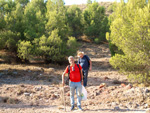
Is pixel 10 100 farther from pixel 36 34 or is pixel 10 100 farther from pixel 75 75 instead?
pixel 36 34

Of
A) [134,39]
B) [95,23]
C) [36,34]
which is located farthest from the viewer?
[95,23]

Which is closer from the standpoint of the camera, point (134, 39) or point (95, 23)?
point (134, 39)

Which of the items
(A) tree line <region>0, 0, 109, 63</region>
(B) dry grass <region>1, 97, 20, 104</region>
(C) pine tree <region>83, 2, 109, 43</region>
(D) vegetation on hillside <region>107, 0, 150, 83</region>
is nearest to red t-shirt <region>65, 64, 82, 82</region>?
(B) dry grass <region>1, 97, 20, 104</region>

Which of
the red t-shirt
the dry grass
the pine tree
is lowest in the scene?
the dry grass

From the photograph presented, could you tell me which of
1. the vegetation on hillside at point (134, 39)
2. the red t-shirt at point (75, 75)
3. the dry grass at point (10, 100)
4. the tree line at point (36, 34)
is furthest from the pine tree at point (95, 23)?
the red t-shirt at point (75, 75)

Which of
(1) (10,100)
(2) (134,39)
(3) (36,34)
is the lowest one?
(1) (10,100)

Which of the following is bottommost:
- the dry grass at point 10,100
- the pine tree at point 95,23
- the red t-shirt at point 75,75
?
the dry grass at point 10,100

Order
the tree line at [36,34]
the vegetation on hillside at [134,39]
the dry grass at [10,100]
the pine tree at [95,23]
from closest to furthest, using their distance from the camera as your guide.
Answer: the dry grass at [10,100]
the vegetation on hillside at [134,39]
the tree line at [36,34]
the pine tree at [95,23]

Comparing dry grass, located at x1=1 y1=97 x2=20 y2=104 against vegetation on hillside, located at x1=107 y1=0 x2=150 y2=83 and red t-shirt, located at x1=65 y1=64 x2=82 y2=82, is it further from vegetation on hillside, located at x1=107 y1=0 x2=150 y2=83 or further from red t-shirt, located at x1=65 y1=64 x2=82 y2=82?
vegetation on hillside, located at x1=107 y1=0 x2=150 y2=83

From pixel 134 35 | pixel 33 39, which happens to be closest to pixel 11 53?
pixel 33 39

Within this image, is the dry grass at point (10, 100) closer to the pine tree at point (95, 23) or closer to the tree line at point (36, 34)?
the tree line at point (36, 34)

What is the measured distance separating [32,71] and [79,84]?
8750mm

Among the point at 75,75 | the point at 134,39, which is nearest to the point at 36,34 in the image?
the point at 134,39

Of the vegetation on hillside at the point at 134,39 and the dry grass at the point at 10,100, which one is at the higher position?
the vegetation on hillside at the point at 134,39
